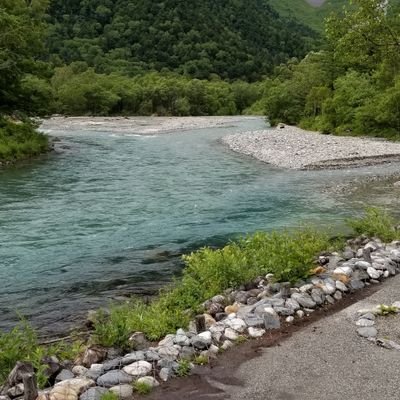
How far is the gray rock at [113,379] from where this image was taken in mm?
6398

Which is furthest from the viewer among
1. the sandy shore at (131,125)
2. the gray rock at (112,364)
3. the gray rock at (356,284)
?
the sandy shore at (131,125)

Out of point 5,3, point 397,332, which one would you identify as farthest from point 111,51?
point 397,332

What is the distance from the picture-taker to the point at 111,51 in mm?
167500

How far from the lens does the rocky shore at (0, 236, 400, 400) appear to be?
250 inches

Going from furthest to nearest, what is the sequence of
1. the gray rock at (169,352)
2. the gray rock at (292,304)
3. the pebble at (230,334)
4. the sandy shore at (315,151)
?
1. the sandy shore at (315,151)
2. the gray rock at (292,304)
3. the pebble at (230,334)
4. the gray rock at (169,352)

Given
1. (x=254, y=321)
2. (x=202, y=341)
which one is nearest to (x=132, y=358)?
(x=202, y=341)

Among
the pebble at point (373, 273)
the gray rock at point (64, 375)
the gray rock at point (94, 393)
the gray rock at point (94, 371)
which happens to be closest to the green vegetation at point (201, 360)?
the gray rock at point (94, 371)

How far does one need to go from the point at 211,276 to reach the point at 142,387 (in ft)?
13.3

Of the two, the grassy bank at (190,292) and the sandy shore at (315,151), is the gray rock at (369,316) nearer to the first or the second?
the grassy bank at (190,292)

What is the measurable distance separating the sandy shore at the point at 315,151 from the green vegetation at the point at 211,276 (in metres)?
21.2

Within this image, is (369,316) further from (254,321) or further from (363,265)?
(363,265)

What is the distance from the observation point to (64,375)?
6.69 metres

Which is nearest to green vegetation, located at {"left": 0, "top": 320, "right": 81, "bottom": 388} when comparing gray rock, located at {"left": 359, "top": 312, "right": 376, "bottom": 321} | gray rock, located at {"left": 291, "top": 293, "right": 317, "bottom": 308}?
gray rock, located at {"left": 291, "top": 293, "right": 317, "bottom": 308}

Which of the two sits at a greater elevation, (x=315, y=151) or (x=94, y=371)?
(x=94, y=371)
